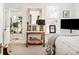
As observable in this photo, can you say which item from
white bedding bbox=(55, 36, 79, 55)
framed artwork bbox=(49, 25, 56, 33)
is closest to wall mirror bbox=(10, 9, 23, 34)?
framed artwork bbox=(49, 25, 56, 33)

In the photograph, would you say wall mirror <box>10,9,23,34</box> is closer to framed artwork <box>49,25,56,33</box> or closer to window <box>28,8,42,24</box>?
window <box>28,8,42,24</box>

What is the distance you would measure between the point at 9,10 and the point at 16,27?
0.23 meters

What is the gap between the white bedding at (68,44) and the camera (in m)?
1.67

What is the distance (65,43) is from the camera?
1.68m

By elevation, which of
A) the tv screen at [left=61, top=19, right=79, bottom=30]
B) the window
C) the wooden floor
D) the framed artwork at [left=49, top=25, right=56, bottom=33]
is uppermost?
the window

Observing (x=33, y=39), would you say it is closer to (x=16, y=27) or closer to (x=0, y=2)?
(x=16, y=27)

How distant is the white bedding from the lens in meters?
1.67

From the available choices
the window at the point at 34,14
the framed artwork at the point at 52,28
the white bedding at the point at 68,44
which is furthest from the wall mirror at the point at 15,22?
the white bedding at the point at 68,44

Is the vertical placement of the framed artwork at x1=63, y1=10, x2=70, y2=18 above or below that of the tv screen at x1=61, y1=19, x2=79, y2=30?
above

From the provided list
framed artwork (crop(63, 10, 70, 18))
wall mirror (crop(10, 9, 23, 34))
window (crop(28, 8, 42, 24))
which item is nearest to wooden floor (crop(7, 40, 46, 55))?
wall mirror (crop(10, 9, 23, 34))

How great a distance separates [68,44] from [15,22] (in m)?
0.71

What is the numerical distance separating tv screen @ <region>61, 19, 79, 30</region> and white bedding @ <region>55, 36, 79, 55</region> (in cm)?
12
